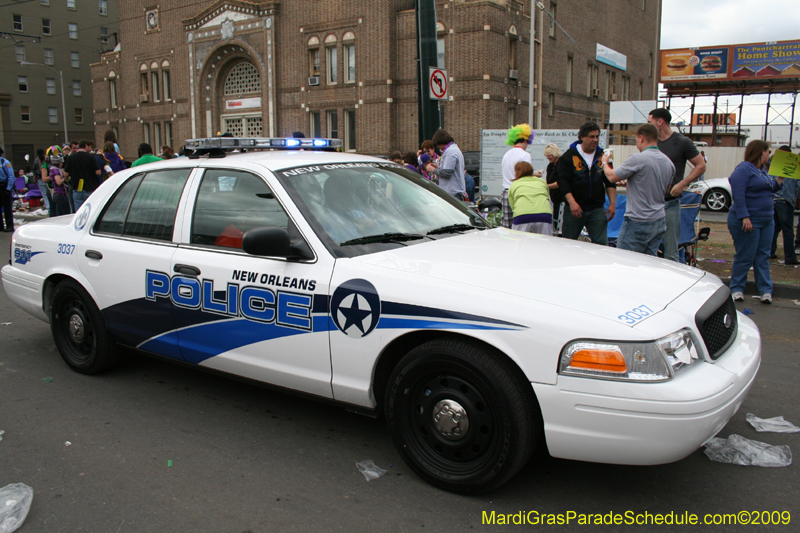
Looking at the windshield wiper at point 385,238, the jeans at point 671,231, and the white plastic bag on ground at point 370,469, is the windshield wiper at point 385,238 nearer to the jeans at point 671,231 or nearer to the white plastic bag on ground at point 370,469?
the white plastic bag on ground at point 370,469

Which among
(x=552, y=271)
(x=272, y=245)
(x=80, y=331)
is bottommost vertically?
(x=80, y=331)

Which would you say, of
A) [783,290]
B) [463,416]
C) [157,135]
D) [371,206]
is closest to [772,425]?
[463,416]

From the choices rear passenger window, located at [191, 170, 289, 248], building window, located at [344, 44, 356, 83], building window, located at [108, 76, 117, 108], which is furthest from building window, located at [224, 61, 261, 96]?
rear passenger window, located at [191, 170, 289, 248]

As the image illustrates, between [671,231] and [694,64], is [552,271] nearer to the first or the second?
[671,231]

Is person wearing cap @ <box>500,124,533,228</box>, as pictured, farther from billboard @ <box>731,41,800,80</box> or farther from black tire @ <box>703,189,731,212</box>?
billboard @ <box>731,41,800,80</box>

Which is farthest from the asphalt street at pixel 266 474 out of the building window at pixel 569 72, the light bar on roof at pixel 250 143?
the building window at pixel 569 72

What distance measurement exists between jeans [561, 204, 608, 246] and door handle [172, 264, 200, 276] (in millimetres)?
4305

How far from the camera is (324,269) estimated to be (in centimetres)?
324

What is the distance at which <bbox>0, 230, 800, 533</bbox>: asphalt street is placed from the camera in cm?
282

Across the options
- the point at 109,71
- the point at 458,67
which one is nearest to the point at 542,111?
the point at 458,67

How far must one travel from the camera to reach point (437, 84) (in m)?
9.44

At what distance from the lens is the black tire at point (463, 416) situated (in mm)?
2719

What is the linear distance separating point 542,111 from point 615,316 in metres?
33.6

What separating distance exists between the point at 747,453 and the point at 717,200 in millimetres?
16108
